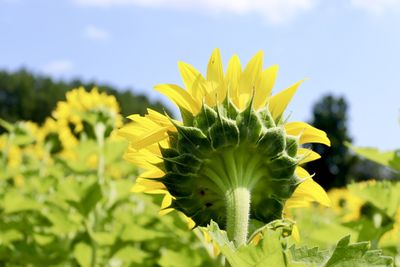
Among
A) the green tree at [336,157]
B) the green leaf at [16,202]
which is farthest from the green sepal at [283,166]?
the green tree at [336,157]

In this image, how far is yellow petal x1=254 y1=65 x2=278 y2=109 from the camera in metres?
1.21

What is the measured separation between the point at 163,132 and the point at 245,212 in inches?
8.1

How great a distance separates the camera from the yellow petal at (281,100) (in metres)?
1.21

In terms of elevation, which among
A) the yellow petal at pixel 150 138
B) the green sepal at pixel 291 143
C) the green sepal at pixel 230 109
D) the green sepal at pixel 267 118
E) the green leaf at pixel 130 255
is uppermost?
the green sepal at pixel 230 109

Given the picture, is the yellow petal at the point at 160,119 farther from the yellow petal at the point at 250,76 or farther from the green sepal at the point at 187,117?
the yellow petal at the point at 250,76

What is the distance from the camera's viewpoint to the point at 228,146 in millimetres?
1145

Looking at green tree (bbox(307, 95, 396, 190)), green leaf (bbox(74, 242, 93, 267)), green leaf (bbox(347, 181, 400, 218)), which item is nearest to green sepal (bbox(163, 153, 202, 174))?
green leaf (bbox(347, 181, 400, 218))

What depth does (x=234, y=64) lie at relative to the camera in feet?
4.00

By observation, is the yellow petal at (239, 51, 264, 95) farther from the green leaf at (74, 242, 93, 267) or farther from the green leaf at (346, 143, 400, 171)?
the green leaf at (74, 242, 93, 267)

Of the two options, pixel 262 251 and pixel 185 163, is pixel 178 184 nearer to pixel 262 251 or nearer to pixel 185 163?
pixel 185 163

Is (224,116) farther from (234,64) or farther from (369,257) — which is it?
(369,257)

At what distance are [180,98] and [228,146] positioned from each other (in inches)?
5.1

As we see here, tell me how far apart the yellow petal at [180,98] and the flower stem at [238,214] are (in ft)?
0.54

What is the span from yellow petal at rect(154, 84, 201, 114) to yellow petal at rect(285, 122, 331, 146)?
17 cm
